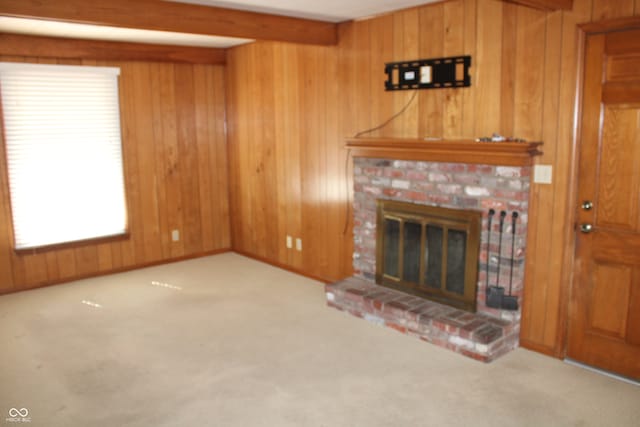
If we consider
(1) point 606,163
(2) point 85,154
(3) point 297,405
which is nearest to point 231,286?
(2) point 85,154

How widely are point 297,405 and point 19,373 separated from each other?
1857 mm

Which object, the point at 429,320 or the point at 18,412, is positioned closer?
the point at 18,412

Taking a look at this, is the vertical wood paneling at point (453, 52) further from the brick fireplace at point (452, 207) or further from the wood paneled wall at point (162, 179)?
the wood paneled wall at point (162, 179)

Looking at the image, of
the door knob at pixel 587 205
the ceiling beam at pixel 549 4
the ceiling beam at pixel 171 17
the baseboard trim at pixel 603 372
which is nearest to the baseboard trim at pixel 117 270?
the ceiling beam at pixel 171 17

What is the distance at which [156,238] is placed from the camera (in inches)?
234

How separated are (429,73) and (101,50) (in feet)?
10.8

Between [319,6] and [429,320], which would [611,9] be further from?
[429,320]

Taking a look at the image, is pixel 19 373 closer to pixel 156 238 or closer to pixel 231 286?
pixel 231 286

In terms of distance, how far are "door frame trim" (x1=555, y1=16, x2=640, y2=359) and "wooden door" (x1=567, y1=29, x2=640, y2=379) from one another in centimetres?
2

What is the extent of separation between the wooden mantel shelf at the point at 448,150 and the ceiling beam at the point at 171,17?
1.03 m

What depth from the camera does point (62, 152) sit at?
5.23m

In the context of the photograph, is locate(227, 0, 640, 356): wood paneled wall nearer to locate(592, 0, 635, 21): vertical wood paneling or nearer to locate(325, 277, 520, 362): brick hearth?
locate(592, 0, 635, 21): vertical wood paneling

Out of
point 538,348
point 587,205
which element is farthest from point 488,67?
point 538,348

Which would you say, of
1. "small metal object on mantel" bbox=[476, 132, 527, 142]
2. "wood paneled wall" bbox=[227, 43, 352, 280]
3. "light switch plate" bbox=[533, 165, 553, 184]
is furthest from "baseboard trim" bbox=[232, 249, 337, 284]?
"light switch plate" bbox=[533, 165, 553, 184]
